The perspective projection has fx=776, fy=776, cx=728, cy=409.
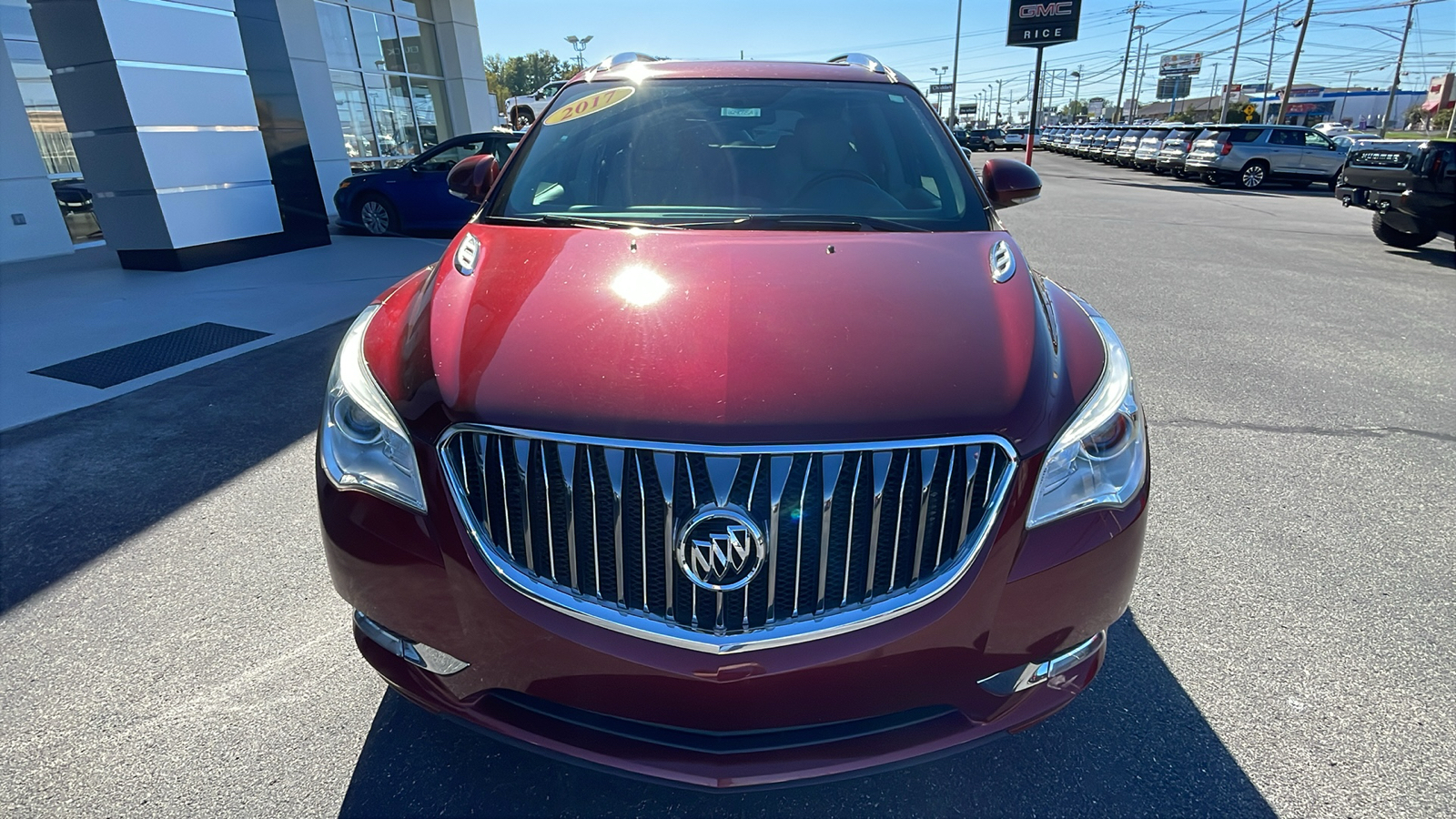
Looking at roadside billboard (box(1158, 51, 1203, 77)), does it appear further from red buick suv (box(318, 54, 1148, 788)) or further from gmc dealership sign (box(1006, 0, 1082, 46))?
red buick suv (box(318, 54, 1148, 788))

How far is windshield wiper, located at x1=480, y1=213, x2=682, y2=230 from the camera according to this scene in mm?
2395

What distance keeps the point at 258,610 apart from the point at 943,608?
234 cm

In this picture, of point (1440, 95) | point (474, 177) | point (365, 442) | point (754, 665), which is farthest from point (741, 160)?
point (1440, 95)

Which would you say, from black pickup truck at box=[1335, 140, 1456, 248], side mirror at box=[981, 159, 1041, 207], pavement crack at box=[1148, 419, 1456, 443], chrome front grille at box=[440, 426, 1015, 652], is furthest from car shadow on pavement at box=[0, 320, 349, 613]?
black pickup truck at box=[1335, 140, 1456, 248]

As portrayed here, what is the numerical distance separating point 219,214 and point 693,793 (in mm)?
9689

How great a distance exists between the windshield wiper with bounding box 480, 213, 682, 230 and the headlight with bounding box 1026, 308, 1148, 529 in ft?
4.19

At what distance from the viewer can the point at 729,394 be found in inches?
59.0

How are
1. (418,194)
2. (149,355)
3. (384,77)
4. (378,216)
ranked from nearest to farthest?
(149,355), (418,194), (378,216), (384,77)

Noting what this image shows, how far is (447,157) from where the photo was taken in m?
11.1

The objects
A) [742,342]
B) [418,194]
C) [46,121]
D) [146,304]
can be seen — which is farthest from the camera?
[418,194]

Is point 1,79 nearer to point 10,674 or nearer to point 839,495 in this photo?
point 10,674

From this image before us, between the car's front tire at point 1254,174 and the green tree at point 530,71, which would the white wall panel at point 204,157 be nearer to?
the car's front tire at point 1254,174

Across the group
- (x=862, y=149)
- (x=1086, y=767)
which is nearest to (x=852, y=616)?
(x=1086, y=767)

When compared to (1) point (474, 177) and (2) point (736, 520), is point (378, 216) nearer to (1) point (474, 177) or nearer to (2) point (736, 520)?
(1) point (474, 177)
